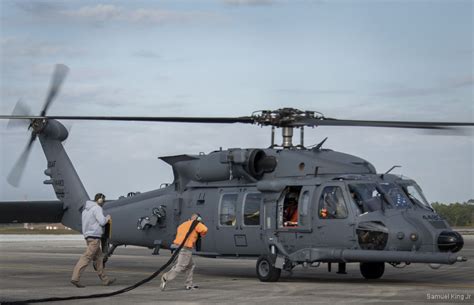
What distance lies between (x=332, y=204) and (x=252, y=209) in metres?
2.10

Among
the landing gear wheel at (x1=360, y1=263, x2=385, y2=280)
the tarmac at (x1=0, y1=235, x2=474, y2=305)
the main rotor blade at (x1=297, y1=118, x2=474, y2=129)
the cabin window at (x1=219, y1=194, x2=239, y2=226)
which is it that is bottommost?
the tarmac at (x1=0, y1=235, x2=474, y2=305)

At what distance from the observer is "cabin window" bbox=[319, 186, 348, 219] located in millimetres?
16891

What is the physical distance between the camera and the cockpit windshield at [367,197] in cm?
1666

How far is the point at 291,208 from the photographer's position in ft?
58.9

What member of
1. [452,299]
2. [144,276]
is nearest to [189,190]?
[144,276]

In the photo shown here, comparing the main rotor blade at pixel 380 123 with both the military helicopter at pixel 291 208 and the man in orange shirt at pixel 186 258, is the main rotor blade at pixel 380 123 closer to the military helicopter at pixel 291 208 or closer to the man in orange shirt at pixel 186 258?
the military helicopter at pixel 291 208

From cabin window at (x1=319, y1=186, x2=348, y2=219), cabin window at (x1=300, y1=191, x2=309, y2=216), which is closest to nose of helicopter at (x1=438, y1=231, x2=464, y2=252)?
cabin window at (x1=319, y1=186, x2=348, y2=219)

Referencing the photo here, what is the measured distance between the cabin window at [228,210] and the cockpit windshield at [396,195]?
351 cm

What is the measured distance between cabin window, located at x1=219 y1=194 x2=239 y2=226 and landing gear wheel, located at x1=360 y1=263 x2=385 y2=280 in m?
3.10

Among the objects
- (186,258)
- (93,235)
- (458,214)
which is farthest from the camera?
(458,214)

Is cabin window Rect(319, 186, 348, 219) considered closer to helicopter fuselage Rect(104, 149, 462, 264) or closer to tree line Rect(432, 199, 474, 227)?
helicopter fuselage Rect(104, 149, 462, 264)

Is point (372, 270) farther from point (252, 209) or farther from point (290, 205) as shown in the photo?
point (252, 209)

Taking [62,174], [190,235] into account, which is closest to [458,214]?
[62,174]

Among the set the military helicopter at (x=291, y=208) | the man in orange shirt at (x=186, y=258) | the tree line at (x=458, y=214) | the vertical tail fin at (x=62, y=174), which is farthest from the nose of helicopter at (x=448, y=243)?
the tree line at (x=458, y=214)
